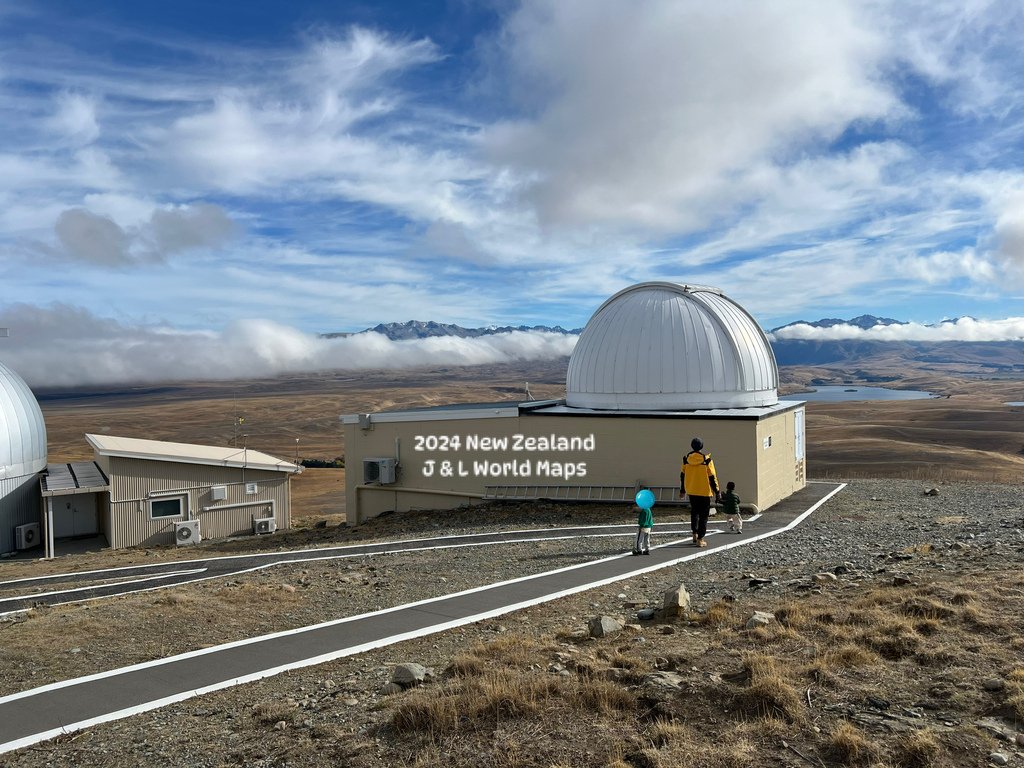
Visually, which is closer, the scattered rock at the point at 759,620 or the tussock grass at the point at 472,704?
the tussock grass at the point at 472,704

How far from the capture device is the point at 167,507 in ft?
76.0

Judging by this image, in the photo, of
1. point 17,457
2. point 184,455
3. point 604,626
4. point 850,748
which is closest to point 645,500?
point 604,626

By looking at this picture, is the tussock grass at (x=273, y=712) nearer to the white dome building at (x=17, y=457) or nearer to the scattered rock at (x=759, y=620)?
the scattered rock at (x=759, y=620)

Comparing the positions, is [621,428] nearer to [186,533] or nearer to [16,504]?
[186,533]

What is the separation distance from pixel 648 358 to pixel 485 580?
11557 millimetres

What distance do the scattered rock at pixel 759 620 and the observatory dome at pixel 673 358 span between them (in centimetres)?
1315

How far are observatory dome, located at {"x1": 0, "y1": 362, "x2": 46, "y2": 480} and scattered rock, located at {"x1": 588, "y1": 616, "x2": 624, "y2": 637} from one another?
23.5 m

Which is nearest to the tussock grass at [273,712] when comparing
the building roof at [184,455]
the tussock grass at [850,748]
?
the tussock grass at [850,748]

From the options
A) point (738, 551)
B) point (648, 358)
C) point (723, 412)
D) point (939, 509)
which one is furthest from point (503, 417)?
point (939, 509)

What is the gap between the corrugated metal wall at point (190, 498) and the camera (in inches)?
878

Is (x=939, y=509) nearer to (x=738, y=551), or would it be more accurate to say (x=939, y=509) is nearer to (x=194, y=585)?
(x=738, y=551)

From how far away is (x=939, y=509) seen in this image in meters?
16.3

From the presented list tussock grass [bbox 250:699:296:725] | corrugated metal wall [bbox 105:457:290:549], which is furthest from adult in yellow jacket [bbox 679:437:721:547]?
corrugated metal wall [bbox 105:457:290:549]

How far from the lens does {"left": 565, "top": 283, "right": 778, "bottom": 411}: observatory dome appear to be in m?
19.6
